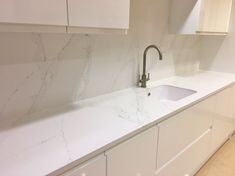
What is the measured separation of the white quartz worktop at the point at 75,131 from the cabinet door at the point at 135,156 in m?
0.06

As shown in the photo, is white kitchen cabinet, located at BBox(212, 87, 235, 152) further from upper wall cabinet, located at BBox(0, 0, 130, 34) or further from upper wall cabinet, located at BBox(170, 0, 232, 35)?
upper wall cabinet, located at BBox(0, 0, 130, 34)

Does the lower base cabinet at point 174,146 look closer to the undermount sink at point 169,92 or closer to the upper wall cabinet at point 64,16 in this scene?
the undermount sink at point 169,92

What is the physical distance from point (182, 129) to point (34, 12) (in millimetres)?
1278

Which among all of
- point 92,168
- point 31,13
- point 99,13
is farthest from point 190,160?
point 31,13

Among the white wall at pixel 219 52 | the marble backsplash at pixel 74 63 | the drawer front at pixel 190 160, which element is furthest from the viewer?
the white wall at pixel 219 52

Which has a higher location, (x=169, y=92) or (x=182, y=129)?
(x=169, y=92)

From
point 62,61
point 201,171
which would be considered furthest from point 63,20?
point 201,171

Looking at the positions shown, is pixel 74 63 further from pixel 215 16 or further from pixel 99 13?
pixel 215 16

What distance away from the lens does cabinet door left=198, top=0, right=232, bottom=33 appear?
Result: 2.08m

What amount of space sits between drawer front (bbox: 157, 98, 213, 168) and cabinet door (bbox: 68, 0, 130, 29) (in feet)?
2.24

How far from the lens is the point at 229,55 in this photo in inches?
106

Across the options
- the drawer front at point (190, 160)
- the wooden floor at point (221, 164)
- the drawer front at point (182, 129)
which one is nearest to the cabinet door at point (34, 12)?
the drawer front at point (182, 129)

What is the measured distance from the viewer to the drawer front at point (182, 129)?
4.48 feet

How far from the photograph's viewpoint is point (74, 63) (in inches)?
55.7
